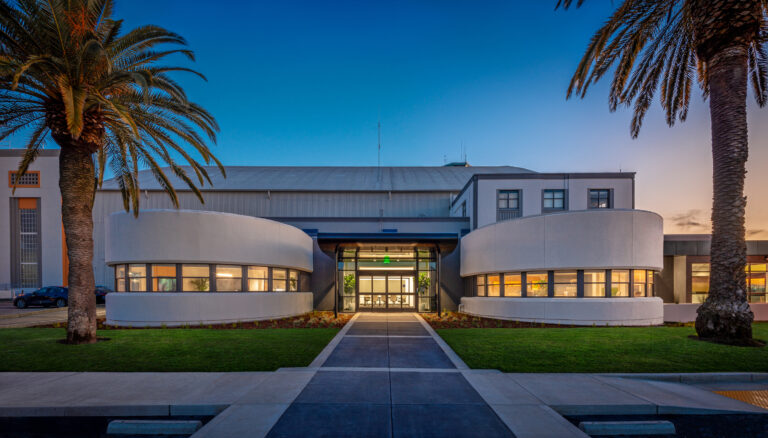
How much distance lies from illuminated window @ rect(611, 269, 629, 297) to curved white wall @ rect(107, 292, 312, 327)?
658 inches

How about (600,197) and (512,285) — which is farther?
(600,197)

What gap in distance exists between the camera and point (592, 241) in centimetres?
1734

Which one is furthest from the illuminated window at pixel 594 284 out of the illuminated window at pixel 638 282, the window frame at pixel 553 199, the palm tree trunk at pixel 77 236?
the palm tree trunk at pixel 77 236

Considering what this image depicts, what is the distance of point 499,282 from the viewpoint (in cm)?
2027

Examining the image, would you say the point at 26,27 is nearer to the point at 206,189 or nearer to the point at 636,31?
the point at 636,31

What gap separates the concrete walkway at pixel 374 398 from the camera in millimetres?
5934

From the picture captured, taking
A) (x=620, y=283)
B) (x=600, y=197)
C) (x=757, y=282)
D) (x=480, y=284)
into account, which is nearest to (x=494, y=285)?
(x=480, y=284)

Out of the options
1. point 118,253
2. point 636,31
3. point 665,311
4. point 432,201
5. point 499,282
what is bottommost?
point 665,311

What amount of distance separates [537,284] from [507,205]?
8.91 m

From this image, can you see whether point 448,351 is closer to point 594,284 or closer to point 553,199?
point 594,284

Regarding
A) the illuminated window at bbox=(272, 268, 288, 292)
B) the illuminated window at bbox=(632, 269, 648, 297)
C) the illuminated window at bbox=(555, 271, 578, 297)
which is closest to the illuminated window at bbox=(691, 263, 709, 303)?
the illuminated window at bbox=(632, 269, 648, 297)

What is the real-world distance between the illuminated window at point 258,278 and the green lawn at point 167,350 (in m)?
3.88

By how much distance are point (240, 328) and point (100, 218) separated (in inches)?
988

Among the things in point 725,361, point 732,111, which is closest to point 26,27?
point 725,361
